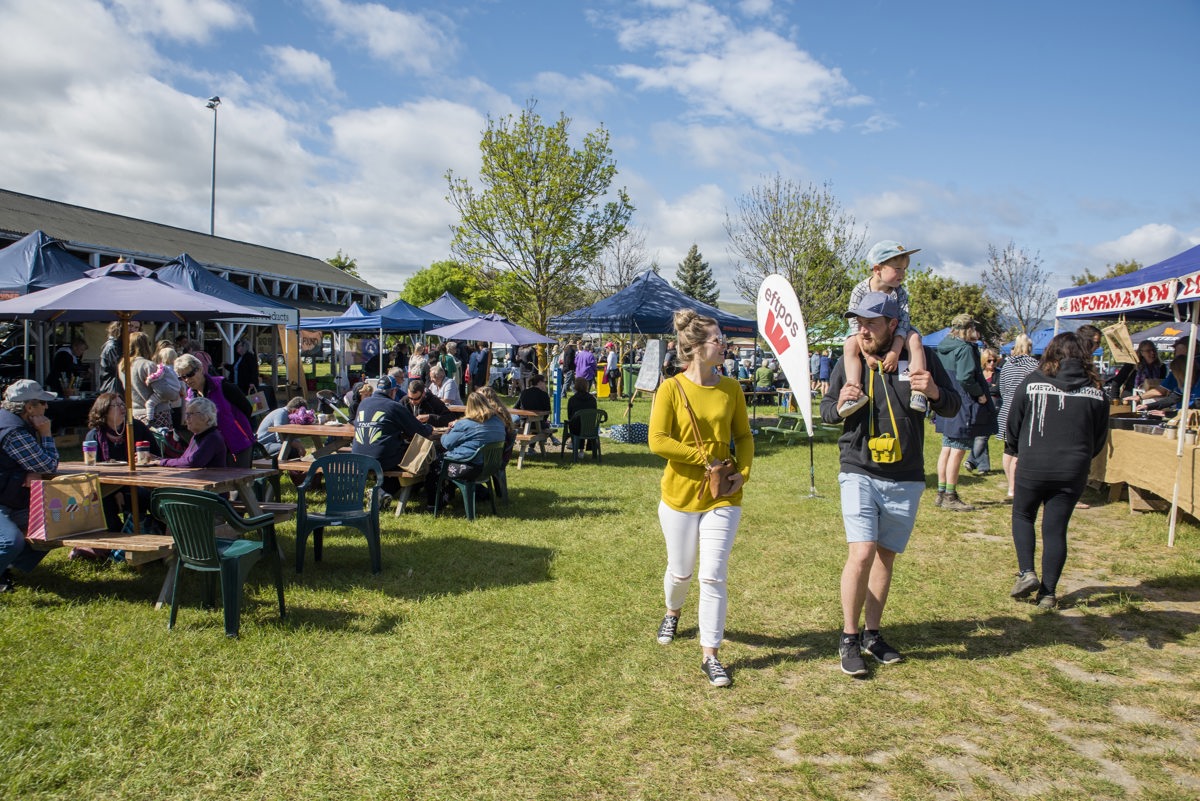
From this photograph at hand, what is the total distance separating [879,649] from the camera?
151 inches

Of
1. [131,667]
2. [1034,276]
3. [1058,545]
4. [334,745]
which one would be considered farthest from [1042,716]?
[1034,276]

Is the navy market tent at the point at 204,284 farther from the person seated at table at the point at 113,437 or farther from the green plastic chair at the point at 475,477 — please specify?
the green plastic chair at the point at 475,477

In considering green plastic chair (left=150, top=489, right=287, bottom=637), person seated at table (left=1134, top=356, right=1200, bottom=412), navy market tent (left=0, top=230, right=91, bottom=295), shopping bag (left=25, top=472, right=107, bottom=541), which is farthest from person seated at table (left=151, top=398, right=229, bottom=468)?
person seated at table (left=1134, top=356, right=1200, bottom=412)

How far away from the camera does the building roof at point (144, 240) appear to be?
18.3 meters

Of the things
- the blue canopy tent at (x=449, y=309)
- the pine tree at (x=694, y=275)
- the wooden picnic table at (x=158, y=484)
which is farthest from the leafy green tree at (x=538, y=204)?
the pine tree at (x=694, y=275)

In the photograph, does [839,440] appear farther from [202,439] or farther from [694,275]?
[694,275]

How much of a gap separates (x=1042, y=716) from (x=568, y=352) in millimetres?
18658

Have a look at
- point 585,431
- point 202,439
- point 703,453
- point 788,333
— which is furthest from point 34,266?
point 703,453

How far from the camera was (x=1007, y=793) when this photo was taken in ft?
8.92

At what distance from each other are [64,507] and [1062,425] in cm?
625

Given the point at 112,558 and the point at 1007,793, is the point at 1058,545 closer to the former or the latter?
the point at 1007,793

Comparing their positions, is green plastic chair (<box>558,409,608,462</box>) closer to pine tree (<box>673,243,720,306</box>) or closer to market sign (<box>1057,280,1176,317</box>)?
market sign (<box>1057,280,1176,317</box>)

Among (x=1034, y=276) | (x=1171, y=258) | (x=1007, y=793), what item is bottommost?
(x=1007, y=793)

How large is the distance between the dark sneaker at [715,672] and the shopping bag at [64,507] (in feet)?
13.2
